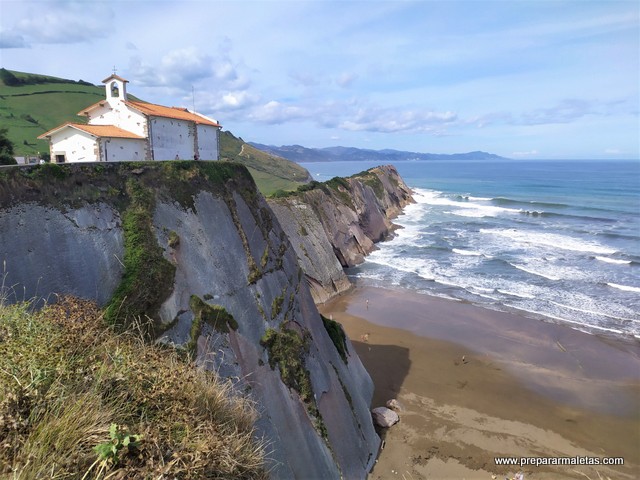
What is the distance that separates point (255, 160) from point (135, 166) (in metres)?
104

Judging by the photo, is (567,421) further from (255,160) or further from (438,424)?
(255,160)

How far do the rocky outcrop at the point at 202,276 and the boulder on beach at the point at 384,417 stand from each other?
1863 mm

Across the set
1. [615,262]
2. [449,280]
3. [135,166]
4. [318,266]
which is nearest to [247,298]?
[135,166]

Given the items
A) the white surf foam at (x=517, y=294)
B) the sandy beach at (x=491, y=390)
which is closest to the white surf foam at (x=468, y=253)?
the white surf foam at (x=517, y=294)

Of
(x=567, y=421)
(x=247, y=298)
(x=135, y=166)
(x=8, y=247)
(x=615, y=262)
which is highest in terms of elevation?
(x=135, y=166)

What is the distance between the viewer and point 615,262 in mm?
41250

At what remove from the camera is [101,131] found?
17.8 meters

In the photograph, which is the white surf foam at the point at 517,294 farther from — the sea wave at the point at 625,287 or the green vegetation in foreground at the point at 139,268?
the green vegetation in foreground at the point at 139,268

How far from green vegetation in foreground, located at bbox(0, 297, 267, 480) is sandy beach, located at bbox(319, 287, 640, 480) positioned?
36.1ft

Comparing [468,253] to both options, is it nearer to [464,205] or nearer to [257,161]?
[464,205]

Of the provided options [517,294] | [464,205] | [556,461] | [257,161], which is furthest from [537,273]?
[257,161]

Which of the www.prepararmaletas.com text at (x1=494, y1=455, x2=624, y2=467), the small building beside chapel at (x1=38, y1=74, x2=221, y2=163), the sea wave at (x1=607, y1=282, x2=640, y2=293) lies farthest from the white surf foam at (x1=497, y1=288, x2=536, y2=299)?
the small building beside chapel at (x1=38, y1=74, x2=221, y2=163)

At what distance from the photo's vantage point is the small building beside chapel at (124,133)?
1744cm

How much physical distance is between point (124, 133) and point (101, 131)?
1083 mm
